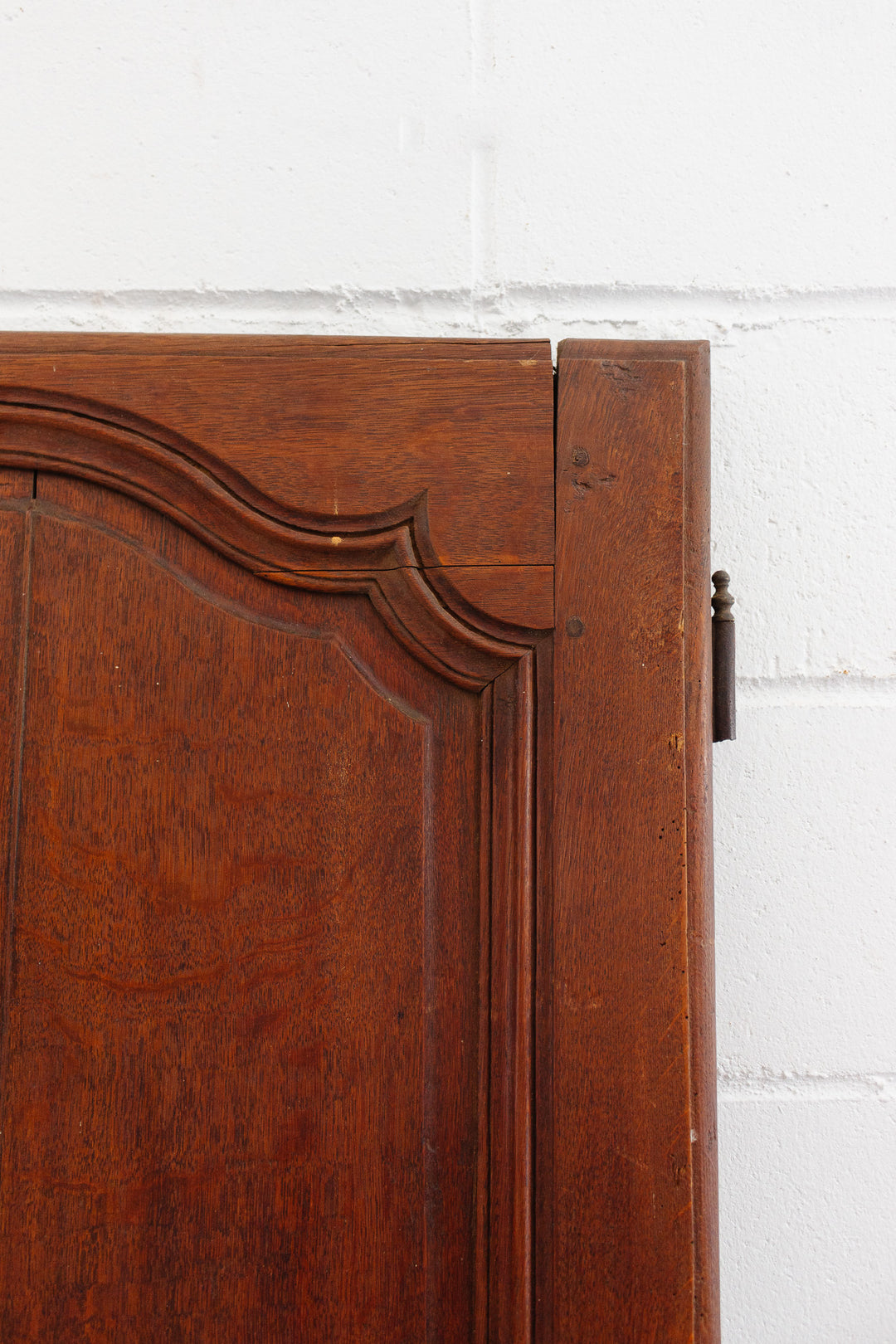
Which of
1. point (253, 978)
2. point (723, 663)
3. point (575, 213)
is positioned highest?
point (575, 213)

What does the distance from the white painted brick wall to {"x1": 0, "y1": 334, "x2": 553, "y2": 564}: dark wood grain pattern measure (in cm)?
8

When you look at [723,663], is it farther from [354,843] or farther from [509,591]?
[354,843]

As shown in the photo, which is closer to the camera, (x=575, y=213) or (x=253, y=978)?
(x=253, y=978)

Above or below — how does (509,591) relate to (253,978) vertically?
above

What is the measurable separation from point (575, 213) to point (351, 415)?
0.75 ft

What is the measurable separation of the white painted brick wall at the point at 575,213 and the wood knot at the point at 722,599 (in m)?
0.06

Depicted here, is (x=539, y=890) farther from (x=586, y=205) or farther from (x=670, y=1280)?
(x=586, y=205)

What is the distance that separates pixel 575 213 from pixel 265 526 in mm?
304

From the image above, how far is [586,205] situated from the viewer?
0.62 m

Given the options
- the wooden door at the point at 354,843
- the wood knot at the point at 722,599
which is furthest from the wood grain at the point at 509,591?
the wood knot at the point at 722,599

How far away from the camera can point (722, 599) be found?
21.9 inches

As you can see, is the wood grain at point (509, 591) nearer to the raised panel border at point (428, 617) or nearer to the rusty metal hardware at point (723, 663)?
the raised panel border at point (428, 617)

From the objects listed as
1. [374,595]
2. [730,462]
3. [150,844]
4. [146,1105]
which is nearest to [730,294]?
[730,462]

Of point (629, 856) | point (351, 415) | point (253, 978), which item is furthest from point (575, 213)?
point (253, 978)
